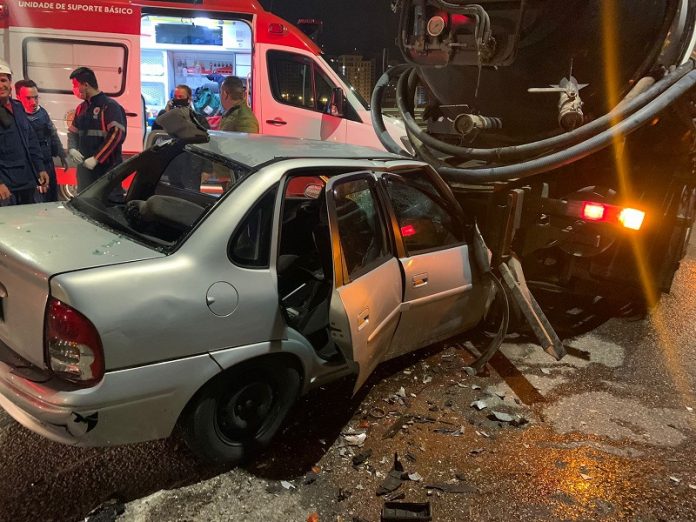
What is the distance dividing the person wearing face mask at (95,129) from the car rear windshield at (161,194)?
2.47 m

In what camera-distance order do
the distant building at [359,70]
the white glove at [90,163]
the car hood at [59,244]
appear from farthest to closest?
the distant building at [359,70], the white glove at [90,163], the car hood at [59,244]

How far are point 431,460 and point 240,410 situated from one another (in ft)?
3.34

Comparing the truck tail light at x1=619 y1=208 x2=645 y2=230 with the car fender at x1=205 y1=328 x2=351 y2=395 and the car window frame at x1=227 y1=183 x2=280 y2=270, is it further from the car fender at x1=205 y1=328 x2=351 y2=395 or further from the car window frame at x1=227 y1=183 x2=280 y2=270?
the car window frame at x1=227 y1=183 x2=280 y2=270

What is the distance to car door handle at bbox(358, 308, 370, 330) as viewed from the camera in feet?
8.39

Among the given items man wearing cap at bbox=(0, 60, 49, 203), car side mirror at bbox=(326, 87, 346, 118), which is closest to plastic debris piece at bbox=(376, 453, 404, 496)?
man wearing cap at bbox=(0, 60, 49, 203)

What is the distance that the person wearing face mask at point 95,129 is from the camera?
17.9 ft

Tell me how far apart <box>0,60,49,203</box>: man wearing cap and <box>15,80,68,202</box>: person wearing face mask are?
204 mm

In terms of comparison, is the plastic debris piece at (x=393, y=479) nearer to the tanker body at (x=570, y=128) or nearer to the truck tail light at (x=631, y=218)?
the tanker body at (x=570, y=128)

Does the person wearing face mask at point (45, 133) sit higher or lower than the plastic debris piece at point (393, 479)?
higher

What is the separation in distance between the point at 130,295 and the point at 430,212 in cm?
209

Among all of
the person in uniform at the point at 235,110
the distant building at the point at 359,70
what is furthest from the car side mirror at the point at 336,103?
the distant building at the point at 359,70

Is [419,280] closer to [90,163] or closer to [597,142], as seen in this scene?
[597,142]

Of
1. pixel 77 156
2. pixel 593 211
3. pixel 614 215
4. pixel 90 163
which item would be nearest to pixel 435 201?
pixel 593 211

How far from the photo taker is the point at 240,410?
104 inches
